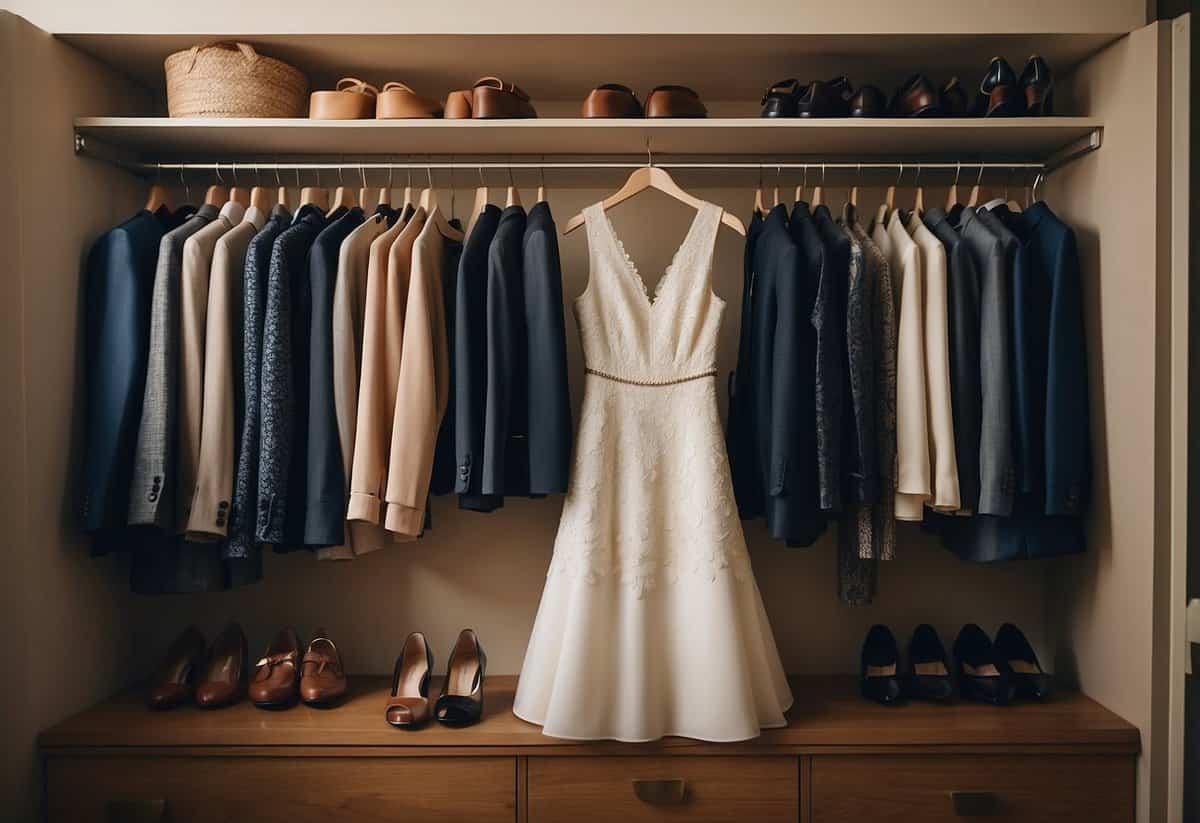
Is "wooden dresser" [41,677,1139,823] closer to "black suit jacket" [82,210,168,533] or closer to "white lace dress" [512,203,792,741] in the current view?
"white lace dress" [512,203,792,741]

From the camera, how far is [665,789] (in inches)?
80.0

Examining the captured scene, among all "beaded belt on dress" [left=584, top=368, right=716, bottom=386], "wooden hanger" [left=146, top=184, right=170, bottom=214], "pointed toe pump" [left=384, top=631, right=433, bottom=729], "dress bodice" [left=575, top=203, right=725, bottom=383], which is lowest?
"pointed toe pump" [left=384, top=631, right=433, bottom=729]

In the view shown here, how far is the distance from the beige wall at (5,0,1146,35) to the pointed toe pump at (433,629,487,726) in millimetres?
1506

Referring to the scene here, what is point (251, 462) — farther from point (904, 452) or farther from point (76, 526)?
point (904, 452)

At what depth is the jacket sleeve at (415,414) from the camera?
205 centimetres

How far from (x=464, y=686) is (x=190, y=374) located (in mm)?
1002

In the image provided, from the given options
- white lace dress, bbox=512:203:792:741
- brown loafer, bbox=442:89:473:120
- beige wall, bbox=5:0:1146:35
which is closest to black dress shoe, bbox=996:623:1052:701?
white lace dress, bbox=512:203:792:741

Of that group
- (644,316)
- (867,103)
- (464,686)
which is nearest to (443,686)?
(464,686)

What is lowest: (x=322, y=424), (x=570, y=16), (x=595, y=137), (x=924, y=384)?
(x=322, y=424)

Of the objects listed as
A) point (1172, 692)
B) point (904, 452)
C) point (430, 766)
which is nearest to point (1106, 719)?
point (1172, 692)

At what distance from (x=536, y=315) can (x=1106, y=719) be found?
162cm

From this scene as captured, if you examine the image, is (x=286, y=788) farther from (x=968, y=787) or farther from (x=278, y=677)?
(x=968, y=787)

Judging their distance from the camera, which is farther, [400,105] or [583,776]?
[400,105]

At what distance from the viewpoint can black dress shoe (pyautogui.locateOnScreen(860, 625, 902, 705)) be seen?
7.31ft
